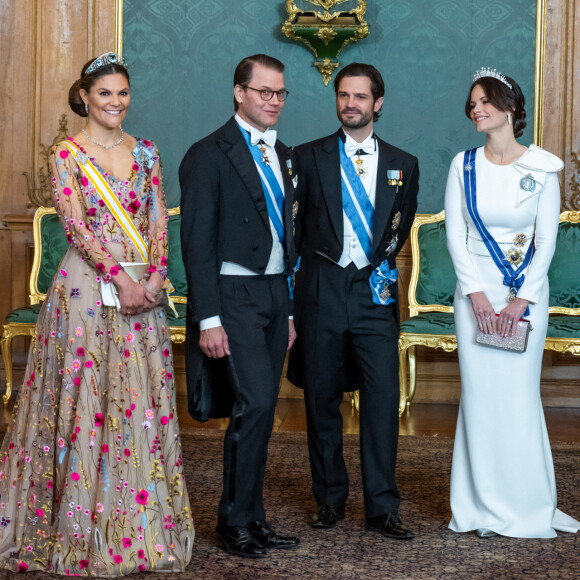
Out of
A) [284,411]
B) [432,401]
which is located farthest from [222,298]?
[432,401]

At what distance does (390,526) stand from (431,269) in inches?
107

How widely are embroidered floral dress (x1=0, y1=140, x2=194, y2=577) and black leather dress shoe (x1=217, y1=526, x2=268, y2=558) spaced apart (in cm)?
14

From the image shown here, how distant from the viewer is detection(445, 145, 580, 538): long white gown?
3.23 m

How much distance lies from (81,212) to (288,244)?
69 centimetres

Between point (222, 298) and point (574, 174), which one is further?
point (574, 174)

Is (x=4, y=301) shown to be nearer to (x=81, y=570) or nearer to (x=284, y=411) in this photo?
(x=284, y=411)

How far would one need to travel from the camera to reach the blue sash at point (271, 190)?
2986 mm

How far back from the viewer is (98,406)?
9.19 feet

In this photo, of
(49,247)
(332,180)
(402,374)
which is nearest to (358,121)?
(332,180)

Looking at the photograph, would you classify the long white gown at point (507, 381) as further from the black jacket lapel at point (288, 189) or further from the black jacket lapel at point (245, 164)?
the black jacket lapel at point (245, 164)

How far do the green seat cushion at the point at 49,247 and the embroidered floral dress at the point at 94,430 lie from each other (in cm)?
298

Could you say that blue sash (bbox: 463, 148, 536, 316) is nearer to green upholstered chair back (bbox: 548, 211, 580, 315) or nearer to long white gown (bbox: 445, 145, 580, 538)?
long white gown (bbox: 445, 145, 580, 538)

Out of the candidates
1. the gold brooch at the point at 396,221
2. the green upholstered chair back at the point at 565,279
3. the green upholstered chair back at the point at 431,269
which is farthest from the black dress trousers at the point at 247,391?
the green upholstered chair back at the point at 565,279

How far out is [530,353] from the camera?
3254 mm
